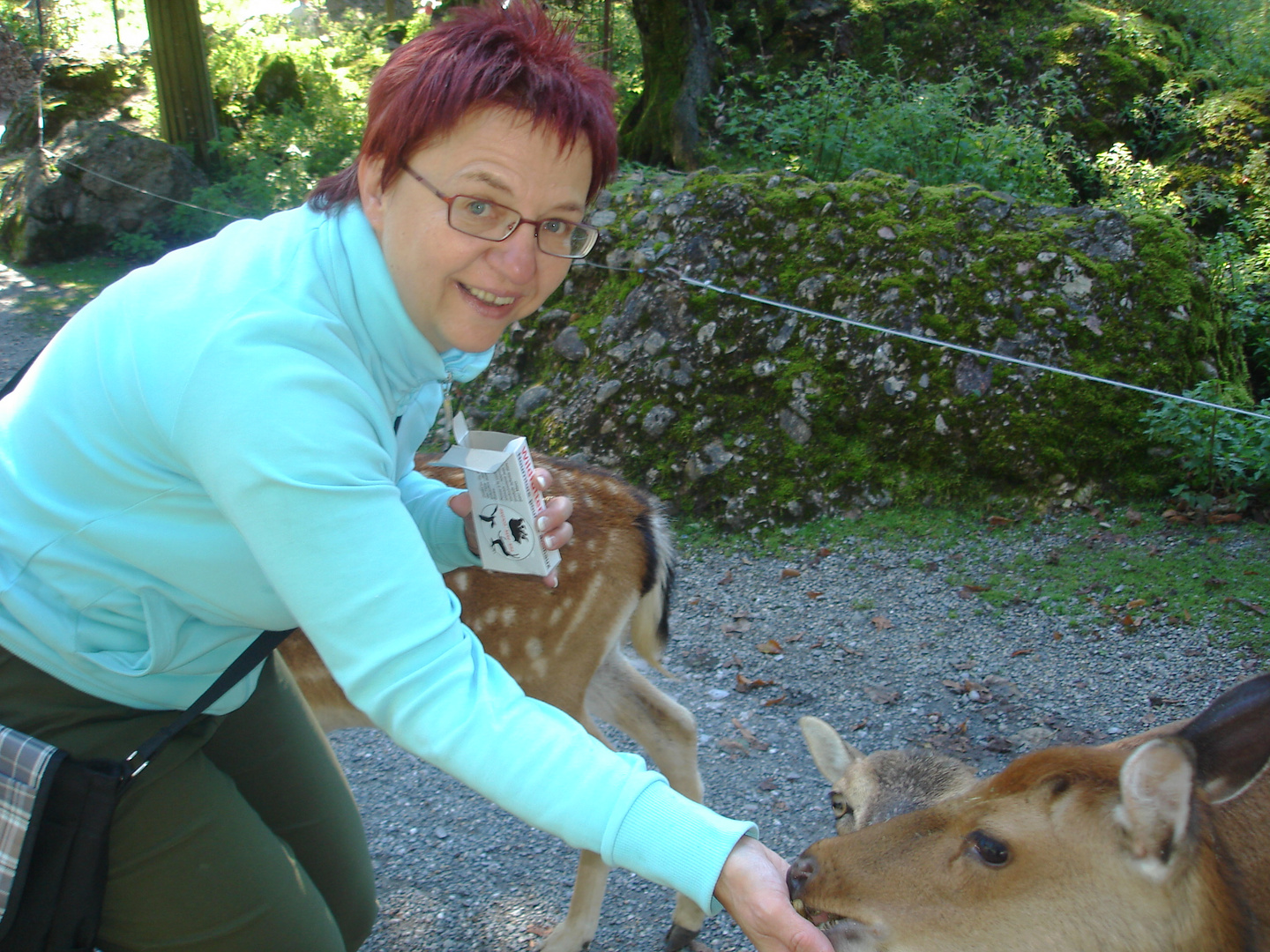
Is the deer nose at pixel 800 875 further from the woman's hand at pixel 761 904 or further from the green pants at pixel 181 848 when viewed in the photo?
the green pants at pixel 181 848

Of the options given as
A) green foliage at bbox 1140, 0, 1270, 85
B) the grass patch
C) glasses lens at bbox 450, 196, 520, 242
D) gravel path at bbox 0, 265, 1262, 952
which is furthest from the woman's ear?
green foliage at bbox 1140, 0, 1270, 85

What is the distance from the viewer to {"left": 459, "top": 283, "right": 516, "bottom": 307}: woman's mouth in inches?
68.3

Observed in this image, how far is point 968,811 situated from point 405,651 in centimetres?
120

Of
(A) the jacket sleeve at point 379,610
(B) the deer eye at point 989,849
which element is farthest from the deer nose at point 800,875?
(A) the jacket sleeve at point 379,610

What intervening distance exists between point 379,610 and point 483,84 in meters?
0.85

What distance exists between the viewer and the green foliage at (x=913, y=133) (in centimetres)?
704

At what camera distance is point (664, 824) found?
1.43 metres

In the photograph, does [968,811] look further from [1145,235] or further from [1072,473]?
[1145,235]

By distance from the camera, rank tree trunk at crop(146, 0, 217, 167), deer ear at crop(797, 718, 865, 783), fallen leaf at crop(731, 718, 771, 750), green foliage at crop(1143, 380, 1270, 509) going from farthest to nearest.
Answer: tree trunk at crop(146, 0, 217, 167), green foliage at crop(1143, 380, 1270, 509), fallen leaf at crop(731, 718, 771, 750), deer ear at crop(797, 718, 865, 783)

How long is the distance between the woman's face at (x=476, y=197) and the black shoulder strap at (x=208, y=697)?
2.08ft

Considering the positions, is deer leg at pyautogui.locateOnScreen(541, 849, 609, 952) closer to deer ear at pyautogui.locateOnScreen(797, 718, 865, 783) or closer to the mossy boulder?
deer ear at pyautogui.locateOnScreen(797, 718, 865, 783)

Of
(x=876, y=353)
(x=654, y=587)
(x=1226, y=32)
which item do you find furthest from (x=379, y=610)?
(x=1226, y=32)

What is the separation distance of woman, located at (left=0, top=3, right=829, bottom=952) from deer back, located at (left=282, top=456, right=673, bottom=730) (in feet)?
3.79

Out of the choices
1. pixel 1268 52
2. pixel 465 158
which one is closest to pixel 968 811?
pixel 465 158
